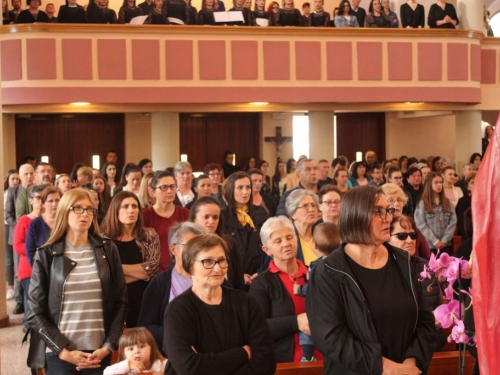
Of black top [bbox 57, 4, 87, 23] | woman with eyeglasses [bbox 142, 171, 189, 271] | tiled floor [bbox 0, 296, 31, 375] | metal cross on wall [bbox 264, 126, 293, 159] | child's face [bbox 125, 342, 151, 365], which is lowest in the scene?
tiled floor [bbox 0, 296, 31, 375]

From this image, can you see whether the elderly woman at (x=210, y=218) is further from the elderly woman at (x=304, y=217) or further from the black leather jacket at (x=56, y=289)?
the black leather jacket at (x=56, y=289)

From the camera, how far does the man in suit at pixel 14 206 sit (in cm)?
907

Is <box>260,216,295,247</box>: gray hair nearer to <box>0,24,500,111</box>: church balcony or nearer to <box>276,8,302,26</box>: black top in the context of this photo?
<box>0,24,500,111</box>: church balcony

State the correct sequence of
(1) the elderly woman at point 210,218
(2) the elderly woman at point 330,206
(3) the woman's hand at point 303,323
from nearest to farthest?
1. (3) the woman's hand at point 303,323
2. (1) the elderly woman at point 210,218
3. (2) the elderly woman at point 330,206

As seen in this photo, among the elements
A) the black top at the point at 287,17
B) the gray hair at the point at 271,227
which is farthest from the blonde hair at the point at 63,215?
the black top at the point at 287,17

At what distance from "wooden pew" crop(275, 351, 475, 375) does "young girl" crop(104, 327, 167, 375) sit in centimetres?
89

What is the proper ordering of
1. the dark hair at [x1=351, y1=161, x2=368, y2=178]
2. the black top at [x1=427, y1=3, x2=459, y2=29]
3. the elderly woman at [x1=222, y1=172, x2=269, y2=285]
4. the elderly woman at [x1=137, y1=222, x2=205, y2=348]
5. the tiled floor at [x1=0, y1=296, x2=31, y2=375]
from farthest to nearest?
the black top at [x1=427, y1=3, x2=459, y2=29] → the dark hair at [x1=351, y1=161, x2=368, y2=178] → the tiled floor at [x1=0, y1=296, x2=31, y2=375] → the elderly woman at [x1=222, y1=172, x2=269, y2=285] → the elderly woman at [x1=137, y1=222, x2=205, y2=348]

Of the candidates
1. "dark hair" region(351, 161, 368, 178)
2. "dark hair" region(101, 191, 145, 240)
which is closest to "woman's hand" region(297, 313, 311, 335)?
"dark hair" region(101, 191, 145, 240)

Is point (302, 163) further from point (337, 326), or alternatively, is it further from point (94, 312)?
point (337, 326)

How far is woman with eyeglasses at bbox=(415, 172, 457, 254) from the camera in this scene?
349 inches

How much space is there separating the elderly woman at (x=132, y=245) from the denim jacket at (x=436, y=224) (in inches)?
161

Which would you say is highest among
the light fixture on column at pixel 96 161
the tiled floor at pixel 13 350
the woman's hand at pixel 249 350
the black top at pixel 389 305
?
the light fixture on column at pixel 96 161

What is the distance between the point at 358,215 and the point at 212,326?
2.50 ft

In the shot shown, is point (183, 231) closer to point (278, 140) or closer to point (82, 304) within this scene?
point (82, 304)
